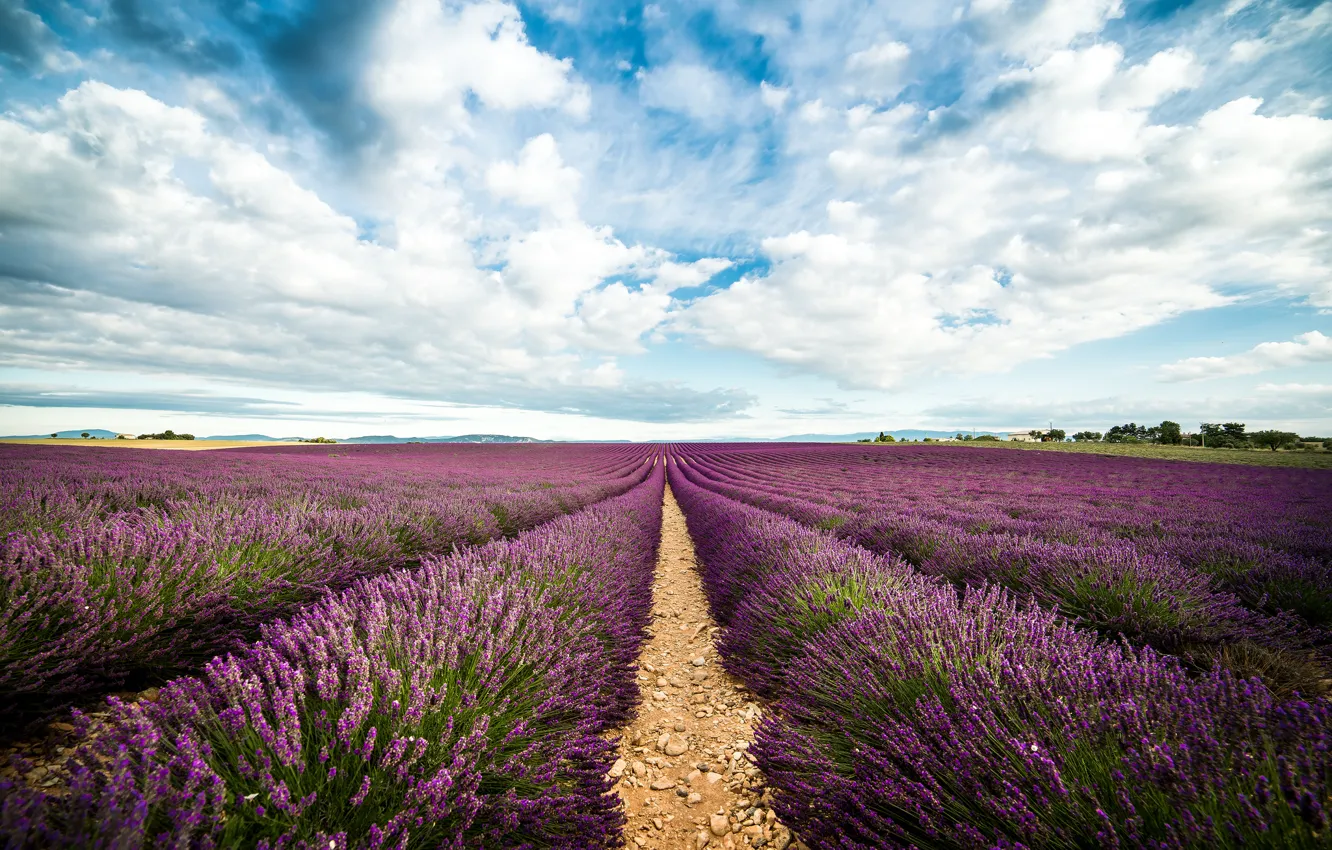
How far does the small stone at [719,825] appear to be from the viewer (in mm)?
1995

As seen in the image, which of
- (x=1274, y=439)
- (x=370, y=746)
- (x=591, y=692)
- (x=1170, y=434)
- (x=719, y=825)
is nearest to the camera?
(x=370, y=746)

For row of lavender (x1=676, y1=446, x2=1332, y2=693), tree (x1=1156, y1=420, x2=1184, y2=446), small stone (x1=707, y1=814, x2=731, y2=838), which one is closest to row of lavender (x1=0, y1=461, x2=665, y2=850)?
small stone (x1=707, y1=814, x2=731, y2=838)

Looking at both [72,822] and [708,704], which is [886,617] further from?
[72,822]

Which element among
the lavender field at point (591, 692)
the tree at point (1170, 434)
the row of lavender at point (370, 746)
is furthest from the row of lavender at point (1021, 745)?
the tree at point (1170, 434)

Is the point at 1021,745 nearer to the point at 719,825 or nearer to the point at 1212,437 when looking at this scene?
the point at 719,825

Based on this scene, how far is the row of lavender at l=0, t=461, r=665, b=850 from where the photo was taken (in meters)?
0.99

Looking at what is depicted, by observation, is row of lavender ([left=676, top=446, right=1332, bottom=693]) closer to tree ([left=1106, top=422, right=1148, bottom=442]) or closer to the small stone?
the small stone

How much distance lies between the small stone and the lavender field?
2cm

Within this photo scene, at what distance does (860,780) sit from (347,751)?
5.43 feet

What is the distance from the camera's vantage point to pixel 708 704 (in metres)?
3.04

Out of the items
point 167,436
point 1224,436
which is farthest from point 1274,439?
point 167,436

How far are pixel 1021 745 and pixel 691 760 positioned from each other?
67.9 inches

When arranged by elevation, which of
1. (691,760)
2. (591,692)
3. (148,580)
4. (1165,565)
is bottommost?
(691,760)

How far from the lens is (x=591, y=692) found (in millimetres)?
2193
